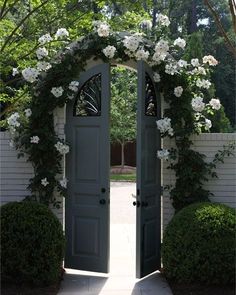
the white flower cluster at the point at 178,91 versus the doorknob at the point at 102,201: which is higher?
the white flower cluster at the point at 178,91

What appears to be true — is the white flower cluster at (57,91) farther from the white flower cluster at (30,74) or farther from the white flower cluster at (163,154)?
the white flower cluster at (163,154)

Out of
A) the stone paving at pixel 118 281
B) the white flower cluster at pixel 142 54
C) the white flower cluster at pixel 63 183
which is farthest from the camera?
the white flower cluster at pixel 63 183

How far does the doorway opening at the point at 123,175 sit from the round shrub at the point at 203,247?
1.17 m

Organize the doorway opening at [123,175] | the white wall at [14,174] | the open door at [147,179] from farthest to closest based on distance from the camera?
the doorway opening at [123,175], the white wall at [14,174], the open door at [147,179]

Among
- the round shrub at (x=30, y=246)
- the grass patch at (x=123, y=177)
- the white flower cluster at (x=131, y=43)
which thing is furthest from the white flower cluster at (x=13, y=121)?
the grass patch at (x=123, y=177)

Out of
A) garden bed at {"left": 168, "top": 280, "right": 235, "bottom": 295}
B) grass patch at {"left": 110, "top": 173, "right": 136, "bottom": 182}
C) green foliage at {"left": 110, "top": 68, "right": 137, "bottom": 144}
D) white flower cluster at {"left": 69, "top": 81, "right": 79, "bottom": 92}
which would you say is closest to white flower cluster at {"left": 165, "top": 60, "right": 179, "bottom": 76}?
white flower cluster at {"left": 69, "top": 81, "right": 79, "bottom": 92}

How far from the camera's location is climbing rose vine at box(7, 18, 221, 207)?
6176 millimetres

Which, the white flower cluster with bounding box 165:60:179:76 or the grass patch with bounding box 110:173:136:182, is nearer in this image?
the white flower cluster with bounding box 165:60:179:76

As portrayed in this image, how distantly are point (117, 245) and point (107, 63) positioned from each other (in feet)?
11.0

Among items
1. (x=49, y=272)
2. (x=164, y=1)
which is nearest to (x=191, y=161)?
(x=49, y=272)

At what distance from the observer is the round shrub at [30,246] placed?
538cm

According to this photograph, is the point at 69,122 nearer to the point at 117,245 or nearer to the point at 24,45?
the point at 24,45

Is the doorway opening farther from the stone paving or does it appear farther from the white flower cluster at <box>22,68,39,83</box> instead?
the white flower cluster at <box>22,68,39,83</box>

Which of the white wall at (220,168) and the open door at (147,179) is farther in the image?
the white wall at (220,168)
